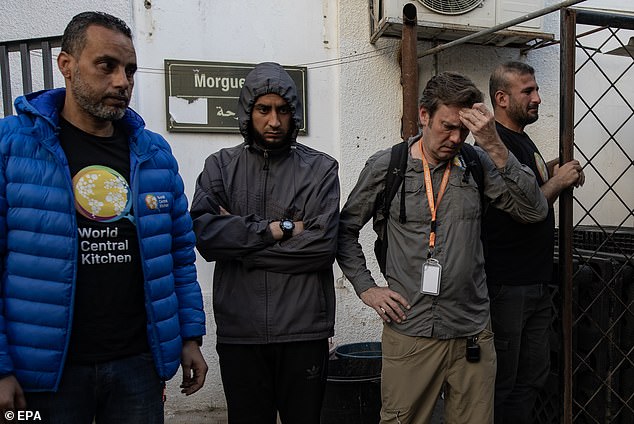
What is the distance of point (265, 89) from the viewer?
2260mm

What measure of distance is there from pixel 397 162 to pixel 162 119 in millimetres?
2178

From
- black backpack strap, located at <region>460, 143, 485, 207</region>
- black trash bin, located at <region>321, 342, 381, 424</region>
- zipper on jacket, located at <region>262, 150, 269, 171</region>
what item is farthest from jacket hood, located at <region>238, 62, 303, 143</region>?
black trash bin, located at <region>321, 342, 381, 424</region>

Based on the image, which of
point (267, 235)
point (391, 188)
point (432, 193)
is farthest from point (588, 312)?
point (267, 235)

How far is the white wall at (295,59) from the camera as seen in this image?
3.79 meters

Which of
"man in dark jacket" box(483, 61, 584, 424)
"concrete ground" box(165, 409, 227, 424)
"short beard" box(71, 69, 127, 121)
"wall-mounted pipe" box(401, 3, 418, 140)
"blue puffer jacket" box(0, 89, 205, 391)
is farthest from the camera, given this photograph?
"concrete ground" box(165, 409, 227, 424)

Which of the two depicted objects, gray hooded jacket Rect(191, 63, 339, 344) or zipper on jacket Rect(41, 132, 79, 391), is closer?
zipper on jacket Rect(41, 132, 79, 391)

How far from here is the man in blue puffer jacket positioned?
5.48 feet

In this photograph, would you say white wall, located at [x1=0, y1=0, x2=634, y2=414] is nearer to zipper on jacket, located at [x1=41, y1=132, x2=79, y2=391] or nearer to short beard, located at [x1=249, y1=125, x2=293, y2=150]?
short beard, located at [x1=249, y1=125, x2=293, y2=150]

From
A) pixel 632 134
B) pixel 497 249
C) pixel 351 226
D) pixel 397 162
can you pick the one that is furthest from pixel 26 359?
pixel 632 134

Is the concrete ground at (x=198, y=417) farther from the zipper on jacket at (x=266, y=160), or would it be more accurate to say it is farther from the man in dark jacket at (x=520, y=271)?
the zipper on jacket at (x=266, y=160)

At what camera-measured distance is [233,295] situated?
2248mm

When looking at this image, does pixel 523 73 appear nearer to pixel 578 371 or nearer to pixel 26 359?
pixel 578 371

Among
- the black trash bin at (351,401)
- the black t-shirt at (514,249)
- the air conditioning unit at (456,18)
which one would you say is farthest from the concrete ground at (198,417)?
the air conditioning unit at (456,18)

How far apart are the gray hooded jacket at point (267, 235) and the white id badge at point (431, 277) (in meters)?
0.39
